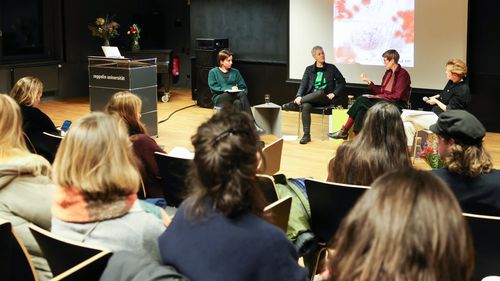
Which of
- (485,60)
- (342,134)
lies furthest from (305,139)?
(485,60)

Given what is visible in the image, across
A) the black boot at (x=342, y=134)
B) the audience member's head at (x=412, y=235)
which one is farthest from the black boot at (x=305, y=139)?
the audience member's head at (x=412, y=235)

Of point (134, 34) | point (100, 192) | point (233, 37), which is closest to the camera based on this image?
point (100, 192)

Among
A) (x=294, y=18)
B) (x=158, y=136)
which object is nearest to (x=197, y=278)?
(x=158, y=136)

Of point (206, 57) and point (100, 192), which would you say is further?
point (206, 57)

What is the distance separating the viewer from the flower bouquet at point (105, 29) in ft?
37.5

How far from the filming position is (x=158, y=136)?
8094 mm

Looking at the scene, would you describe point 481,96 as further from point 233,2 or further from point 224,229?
point 224,229

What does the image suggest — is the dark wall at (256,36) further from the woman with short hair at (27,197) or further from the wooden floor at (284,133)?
the woman with short hair at (27,197)

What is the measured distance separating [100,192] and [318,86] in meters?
6.33

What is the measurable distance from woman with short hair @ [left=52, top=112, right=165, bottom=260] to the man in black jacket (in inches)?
229

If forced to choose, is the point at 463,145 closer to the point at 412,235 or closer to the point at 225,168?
the point at 225,168

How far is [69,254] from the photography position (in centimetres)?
195

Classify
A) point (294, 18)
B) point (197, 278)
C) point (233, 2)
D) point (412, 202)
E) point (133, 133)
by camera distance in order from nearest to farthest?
1. point (412, 202)
2. point (197, 278)
3. point (133, 133)
4. point (294, 18)
5. point (233, 2)

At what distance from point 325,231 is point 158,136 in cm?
541
